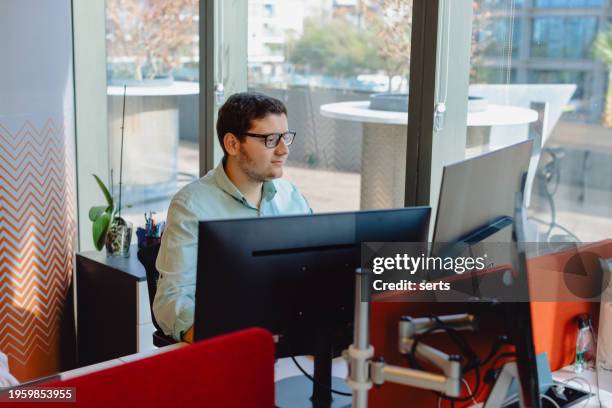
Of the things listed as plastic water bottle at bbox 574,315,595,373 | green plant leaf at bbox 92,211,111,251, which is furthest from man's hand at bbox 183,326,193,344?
green plant leaf at bbox 92,211,111,251

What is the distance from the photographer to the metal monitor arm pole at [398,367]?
1.30m

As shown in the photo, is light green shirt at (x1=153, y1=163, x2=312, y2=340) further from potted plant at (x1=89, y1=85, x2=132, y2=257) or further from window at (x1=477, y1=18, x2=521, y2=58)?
potted plant at (x1=89, y1=85, x2=132, y2=257)

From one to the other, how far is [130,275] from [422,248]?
5.48 ft

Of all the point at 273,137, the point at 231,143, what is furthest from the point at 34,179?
→ the point at 273,137

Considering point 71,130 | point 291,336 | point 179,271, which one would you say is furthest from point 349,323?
point 71,130

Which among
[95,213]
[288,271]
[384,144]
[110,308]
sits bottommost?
[110,308]

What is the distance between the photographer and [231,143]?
2557 mm

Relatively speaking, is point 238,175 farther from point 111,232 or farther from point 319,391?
point 111,232

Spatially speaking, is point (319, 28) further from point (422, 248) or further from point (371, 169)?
point (422, 248)

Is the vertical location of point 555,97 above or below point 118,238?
above

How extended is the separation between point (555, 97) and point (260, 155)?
953 mm

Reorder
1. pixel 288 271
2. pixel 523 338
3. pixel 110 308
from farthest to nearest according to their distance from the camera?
pixel 110 308
pixel 288 271
pixel 523 338

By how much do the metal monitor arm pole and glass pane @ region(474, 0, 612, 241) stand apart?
1.32 meters

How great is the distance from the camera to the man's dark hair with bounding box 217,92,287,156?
2.53 m
